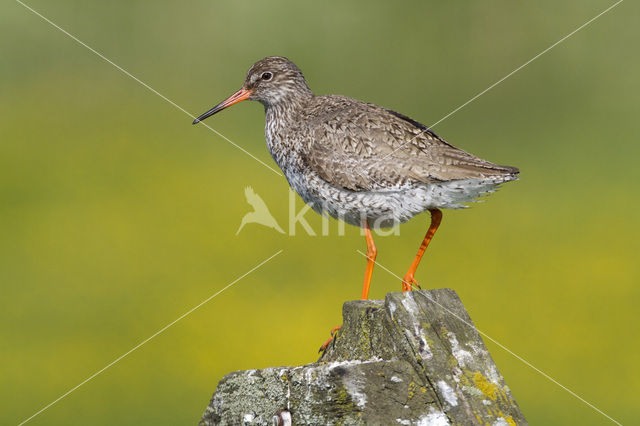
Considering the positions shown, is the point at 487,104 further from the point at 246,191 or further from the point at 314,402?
the point at 314,402

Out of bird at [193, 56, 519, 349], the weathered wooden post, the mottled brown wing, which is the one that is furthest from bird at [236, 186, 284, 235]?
the weathered wooden post

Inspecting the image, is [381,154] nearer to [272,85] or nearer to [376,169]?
[376,169]

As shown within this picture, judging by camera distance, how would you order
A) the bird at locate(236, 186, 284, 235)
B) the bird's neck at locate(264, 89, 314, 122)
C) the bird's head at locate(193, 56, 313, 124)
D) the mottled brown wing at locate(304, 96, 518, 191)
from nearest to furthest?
the mottled brown wing at locate(304, 96, 518, 191) → the bird's neck at locate(264, 89, 314, 122) → the bird's head at locate(193, 56, 313, 124) → the bird at locate(236, 186, 284, 235)

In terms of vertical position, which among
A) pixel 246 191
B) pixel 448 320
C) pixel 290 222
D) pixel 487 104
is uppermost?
pixel 487 104

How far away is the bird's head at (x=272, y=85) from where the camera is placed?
842 cm

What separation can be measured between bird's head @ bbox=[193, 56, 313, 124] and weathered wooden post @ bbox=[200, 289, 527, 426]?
5.02 metres

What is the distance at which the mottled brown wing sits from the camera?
22.4 feet

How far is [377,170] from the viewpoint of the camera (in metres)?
6.96

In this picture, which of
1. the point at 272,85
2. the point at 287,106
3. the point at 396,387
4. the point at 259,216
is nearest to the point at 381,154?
the point at 287,106

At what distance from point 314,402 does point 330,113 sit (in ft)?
15.0

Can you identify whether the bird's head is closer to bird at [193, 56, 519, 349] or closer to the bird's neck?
the bird's neck

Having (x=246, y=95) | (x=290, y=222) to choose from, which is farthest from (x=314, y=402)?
(x=290, y=222)

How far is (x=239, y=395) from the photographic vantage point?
356cm

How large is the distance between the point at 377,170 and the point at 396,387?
3.72 metres
